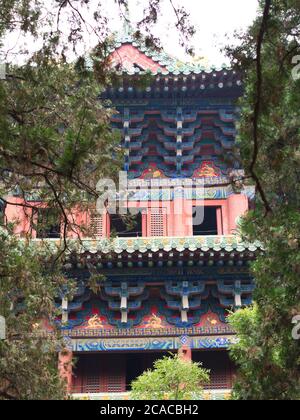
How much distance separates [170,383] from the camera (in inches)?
377

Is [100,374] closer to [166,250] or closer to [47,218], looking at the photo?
[166,250]

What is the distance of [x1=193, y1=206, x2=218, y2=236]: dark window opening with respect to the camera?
1425cm

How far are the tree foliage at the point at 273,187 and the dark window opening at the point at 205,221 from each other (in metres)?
6.71

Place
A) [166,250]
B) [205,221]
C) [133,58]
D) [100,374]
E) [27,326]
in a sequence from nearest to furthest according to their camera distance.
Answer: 1. [27,326]
2. [166,250]
3. [100,374]
4. [205,221]
5. [133,58]

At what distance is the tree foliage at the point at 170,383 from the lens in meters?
9.51

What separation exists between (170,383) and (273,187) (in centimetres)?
340

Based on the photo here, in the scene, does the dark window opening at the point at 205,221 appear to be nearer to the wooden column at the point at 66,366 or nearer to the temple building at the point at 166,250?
the temple building at the point at 166,250
